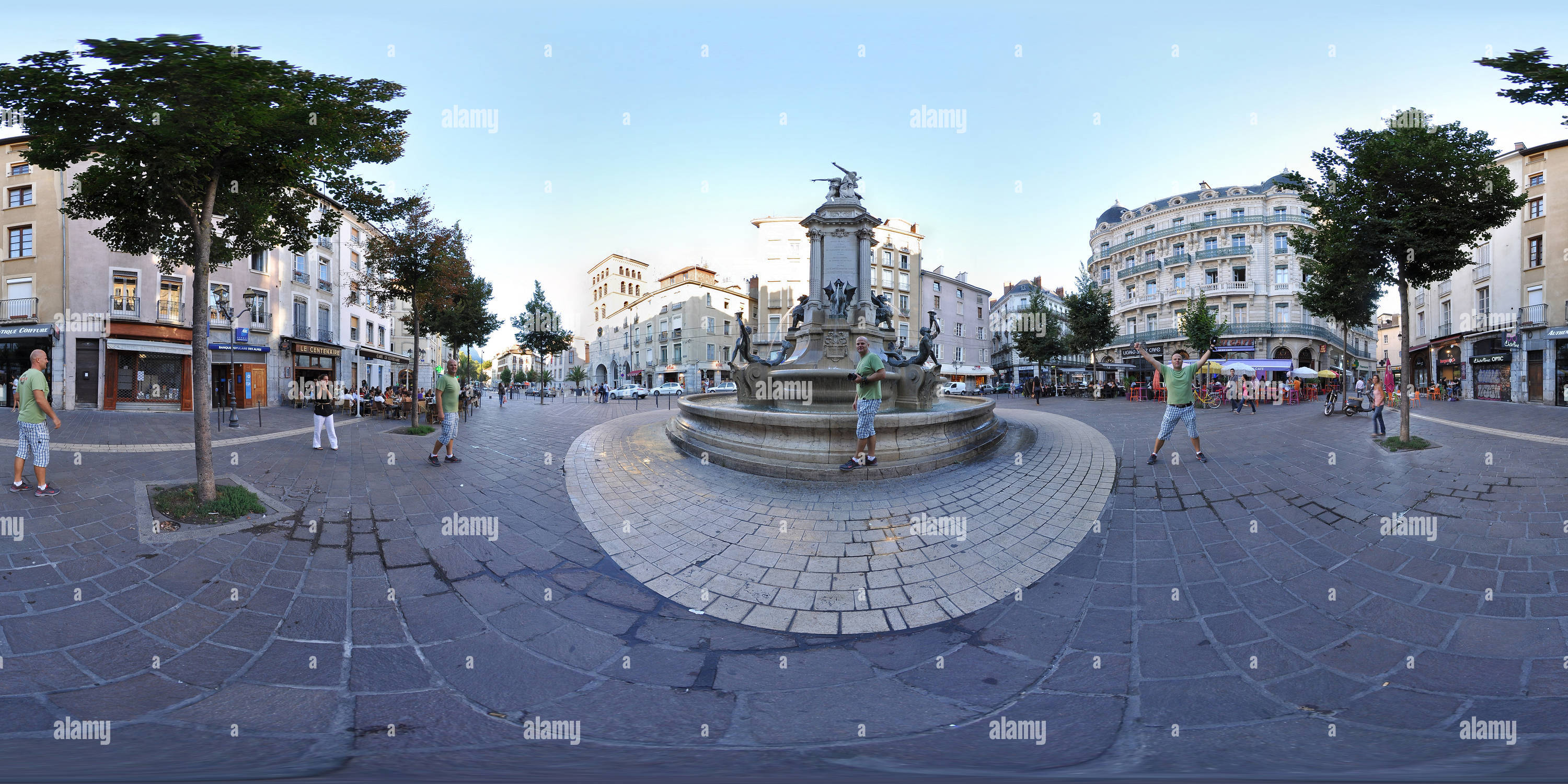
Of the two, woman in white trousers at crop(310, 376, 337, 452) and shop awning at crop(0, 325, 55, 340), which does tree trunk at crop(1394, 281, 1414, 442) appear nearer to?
woman in white trousers at crop(310, 376, 337, 452)

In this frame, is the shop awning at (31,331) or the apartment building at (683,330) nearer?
the shop awning at (31,331)

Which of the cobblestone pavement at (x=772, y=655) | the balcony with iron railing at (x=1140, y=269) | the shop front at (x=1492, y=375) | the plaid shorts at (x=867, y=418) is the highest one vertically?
the balcony with iron railing at (x=1140, y=269)

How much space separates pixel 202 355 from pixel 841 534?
675cm

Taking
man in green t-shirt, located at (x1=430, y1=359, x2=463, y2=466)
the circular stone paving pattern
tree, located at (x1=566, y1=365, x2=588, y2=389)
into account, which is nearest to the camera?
the circular stone paving pattern

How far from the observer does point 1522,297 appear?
22.6 m

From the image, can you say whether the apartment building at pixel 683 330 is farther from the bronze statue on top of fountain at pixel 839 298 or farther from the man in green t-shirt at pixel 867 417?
the man in green t-shirt at pixel 867 417

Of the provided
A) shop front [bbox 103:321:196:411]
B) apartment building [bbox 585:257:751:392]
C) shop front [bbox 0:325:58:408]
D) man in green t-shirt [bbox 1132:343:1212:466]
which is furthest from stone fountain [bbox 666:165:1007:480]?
apartment building [bbox 585:257:751:392]

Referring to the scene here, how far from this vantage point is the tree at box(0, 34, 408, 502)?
5.23m

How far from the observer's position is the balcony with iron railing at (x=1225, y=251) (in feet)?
120

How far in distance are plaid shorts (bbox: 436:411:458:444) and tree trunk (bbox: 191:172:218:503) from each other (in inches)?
92.5

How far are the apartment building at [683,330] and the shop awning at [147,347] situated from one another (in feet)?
96.6

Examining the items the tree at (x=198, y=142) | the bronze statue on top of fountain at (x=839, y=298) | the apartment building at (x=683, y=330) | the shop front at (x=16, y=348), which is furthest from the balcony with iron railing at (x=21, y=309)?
the apartment building at (x=683, y=330)

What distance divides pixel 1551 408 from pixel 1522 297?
10.1 m

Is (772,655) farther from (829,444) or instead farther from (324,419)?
(324,419)
